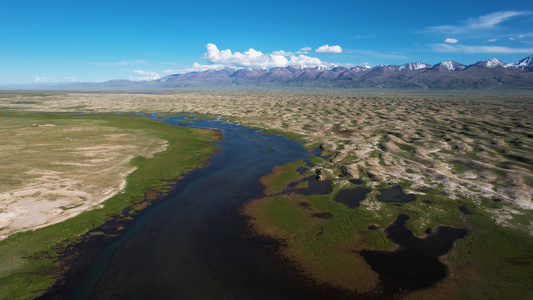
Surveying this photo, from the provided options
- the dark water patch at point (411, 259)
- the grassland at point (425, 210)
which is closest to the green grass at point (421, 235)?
the grassland at point (425, 210)

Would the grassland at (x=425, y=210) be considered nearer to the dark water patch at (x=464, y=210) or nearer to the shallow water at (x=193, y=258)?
the dark water patch at (x=464, y=210)

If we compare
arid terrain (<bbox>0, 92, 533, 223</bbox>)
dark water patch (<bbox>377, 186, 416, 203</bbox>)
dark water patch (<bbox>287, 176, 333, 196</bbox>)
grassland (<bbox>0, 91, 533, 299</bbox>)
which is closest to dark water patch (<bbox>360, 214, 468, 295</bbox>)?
grassland (<bbox>0, 91, 533, 299</bbox>)

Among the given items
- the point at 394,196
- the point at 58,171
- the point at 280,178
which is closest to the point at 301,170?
the point at 280,178

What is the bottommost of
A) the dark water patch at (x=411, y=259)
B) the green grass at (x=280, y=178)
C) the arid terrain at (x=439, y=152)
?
the dark water patch at (x=411, y=259)

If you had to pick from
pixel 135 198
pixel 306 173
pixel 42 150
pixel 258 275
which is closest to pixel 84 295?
pixel 258 275

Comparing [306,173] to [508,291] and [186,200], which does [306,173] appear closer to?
[186,200]

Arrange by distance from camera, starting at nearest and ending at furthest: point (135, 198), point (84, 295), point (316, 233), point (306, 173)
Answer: point (84, 295) → point (316, 233) → point (135, 198) → point (306, 173)

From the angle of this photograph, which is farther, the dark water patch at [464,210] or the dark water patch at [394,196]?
the dark water patch at [394,196]

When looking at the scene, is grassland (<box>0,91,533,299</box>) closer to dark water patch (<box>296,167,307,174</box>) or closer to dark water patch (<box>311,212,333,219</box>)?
dark water patch (<box>311,212,333,219</box>)
